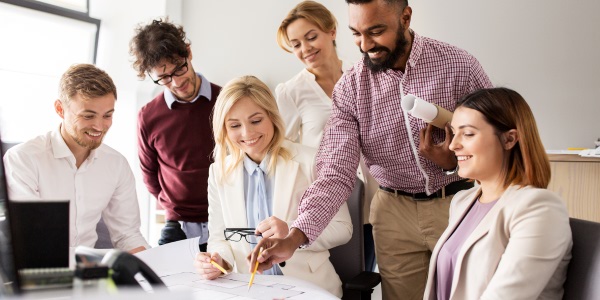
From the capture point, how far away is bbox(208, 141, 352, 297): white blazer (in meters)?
1.75

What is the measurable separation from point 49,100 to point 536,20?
378 centimetres

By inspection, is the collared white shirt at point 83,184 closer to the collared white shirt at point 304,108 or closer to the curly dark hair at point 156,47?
the curly dark hair at point 156,47

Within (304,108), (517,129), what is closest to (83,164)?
(304,108)

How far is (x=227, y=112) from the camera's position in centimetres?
195

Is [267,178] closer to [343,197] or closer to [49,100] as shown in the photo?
[343,197]

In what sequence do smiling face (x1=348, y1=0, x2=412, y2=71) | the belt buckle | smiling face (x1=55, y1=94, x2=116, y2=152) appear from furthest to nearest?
smiling face (x1=55, y1=94, x2=116, y2=152), the belt buckle, smiling face (x1=348, y1=0, x2=412, y2=71)

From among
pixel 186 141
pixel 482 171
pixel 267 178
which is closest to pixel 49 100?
pixel 186 141

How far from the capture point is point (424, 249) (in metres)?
1.79

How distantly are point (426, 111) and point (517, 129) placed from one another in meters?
0.26

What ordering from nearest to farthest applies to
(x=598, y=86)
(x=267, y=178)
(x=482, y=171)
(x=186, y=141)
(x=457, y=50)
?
1. (x=482, y=171)
2. (x=457, y=50)
3. (x=267, y=178)
4. (x=186, y=141)
5. (x=598, y=86)

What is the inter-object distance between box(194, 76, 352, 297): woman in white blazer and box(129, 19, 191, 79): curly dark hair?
0.57m

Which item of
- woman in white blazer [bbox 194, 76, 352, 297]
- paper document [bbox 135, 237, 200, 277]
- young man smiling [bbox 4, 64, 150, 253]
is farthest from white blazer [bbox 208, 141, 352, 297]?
young man smiling [bbox 4, 64, 150, 253]

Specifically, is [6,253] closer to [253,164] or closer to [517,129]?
[517,129]

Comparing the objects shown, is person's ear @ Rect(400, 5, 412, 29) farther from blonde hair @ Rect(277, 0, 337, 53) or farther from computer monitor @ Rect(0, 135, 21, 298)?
computer monitor @ Rect(0, 135, 21, 298)
